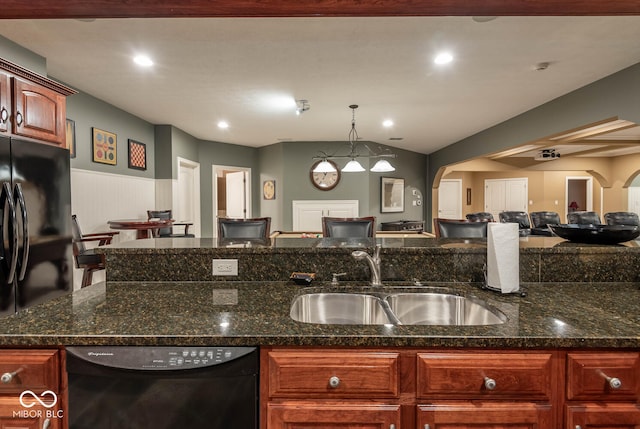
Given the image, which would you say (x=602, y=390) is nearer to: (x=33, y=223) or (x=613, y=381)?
(x=613, y=381)

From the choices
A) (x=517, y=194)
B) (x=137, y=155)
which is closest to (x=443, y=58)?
(x=137, y=155)

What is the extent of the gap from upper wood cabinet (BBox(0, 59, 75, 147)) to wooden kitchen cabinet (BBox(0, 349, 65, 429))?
200 centimetres

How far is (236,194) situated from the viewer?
760cm

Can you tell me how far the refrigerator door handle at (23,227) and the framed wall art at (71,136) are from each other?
1.79 m

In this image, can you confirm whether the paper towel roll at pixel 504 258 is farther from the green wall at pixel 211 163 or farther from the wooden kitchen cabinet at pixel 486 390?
the green wall at pixel 211 163

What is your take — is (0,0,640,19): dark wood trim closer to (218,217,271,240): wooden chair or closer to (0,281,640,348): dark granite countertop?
(0,281,640,348): dark granite countertop

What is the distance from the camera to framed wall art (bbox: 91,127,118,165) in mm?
4117

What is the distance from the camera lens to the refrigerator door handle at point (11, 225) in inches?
82.1

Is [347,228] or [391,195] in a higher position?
[391,195]

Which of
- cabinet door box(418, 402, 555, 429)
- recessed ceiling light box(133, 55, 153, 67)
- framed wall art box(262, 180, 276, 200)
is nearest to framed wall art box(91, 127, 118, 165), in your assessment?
recessed ceiling light box(133, 55, 153, 67)

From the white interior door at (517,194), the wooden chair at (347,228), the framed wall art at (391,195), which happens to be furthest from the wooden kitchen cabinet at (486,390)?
the white interior door at (517,194)

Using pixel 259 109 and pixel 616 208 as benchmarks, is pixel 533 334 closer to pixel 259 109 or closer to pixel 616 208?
pixel 259 109

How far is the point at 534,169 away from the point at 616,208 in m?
2.17

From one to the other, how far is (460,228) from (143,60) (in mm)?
3092
